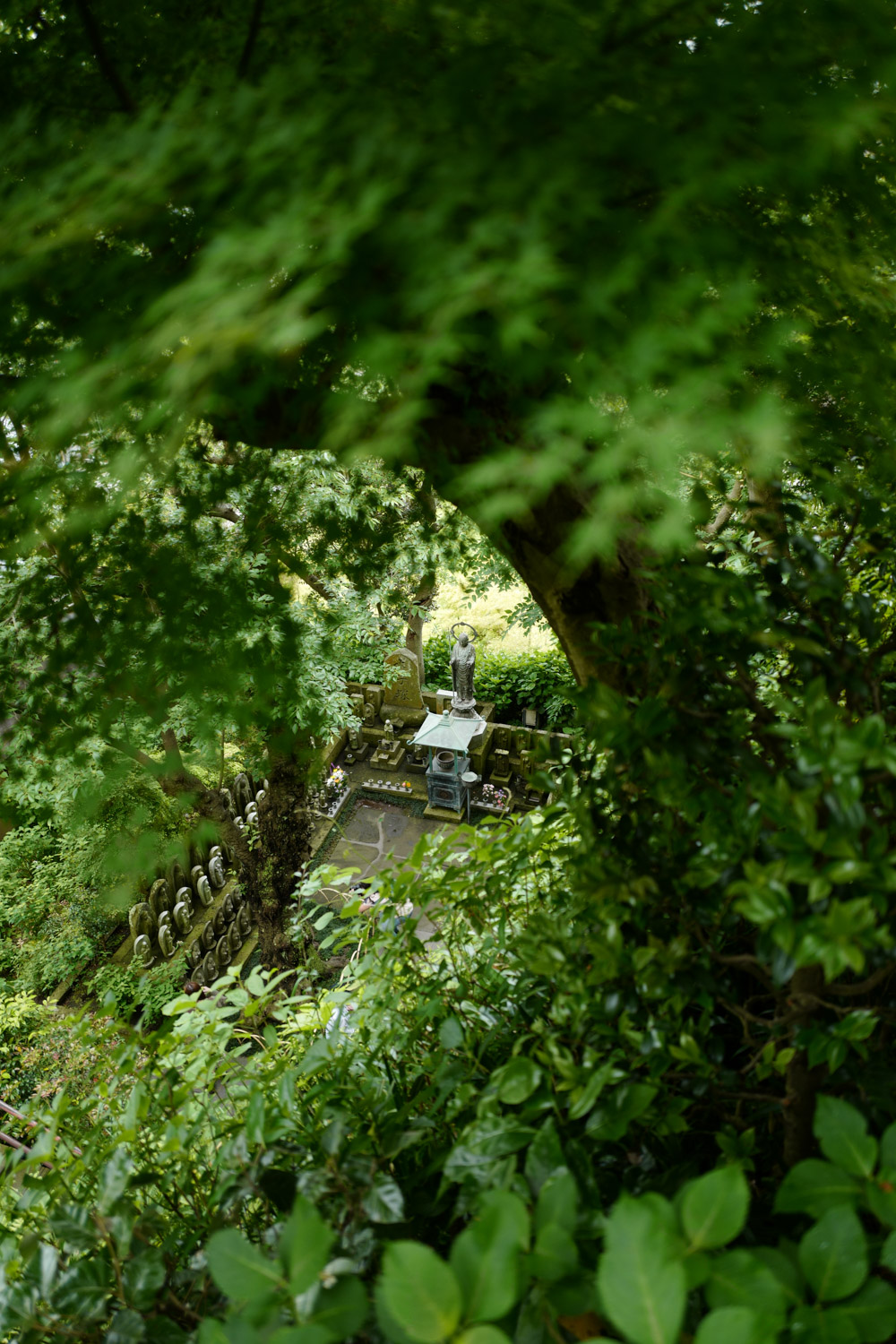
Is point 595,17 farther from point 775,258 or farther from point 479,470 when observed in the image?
point 479,470

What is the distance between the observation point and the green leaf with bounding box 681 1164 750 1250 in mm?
721

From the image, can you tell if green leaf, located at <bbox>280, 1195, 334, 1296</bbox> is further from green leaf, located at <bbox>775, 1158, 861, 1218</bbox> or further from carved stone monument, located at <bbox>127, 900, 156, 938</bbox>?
carved stone monument, located at <bbox>127, 900, 156, 938</bbox>

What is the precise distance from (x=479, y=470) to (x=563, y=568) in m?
0.80

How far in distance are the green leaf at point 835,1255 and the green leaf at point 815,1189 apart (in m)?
0.05

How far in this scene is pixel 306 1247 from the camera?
74 cm

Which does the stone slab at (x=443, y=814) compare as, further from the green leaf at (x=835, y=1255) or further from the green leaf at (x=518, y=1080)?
the green leaf at (x=835, y=1255)

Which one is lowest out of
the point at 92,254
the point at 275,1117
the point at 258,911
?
the point at 275,1117

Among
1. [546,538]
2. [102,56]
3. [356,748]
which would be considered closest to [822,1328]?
[546,538]

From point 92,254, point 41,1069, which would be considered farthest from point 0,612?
point 41,1069

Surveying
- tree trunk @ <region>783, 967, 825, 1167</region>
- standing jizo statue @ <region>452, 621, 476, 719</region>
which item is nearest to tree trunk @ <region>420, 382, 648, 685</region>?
tree trunk @ <region>783, 967, 825, 1167</region>

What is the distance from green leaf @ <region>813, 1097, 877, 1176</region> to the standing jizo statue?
7.01 m

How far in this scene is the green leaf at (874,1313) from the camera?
2.33 ft

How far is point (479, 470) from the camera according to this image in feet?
2.77

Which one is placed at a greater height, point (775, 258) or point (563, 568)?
point (775, 258)
